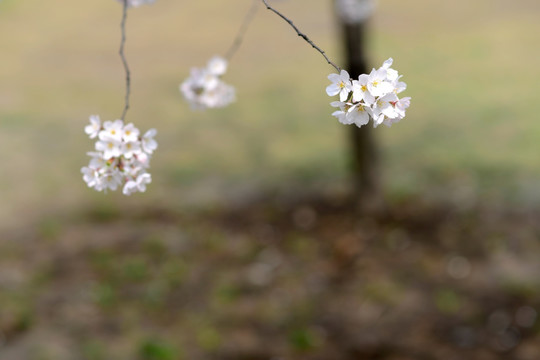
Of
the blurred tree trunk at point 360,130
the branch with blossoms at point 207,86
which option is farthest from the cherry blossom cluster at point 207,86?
the blurred tree trunk at point 360,130

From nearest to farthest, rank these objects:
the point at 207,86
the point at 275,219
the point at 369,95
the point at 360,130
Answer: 1. the point at 369,95
2. the point at 207,86
3. the point at 360,130
4. the point at 275,219

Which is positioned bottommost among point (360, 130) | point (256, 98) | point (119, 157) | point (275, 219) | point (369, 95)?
point (369, 95)

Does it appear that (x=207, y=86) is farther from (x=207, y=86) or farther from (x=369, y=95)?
(x=369, y=95)

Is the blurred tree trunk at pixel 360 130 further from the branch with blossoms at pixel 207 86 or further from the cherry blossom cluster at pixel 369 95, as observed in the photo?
the cherry blossom cluster at pixel 369 95

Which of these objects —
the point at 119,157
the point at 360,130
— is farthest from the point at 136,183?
the point at 360,130

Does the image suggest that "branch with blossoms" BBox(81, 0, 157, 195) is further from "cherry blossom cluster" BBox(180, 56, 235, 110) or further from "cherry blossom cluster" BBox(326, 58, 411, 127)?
"cherry blossom cluster" BBox(180, 56, 235, 110)

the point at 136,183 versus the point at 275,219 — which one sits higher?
the point at 275,219

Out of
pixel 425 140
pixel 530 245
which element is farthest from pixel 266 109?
pixel 530 245

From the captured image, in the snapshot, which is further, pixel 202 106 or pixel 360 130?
pixel 360 130
